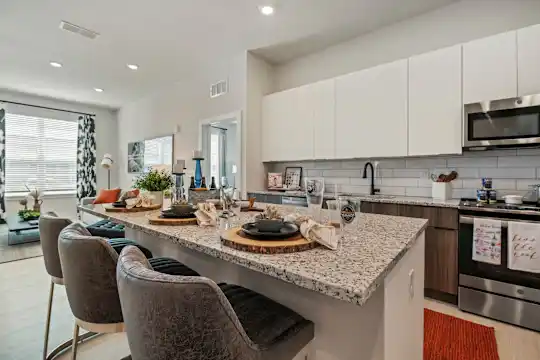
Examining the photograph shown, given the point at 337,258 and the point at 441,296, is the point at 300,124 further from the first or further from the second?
the point at 337,258

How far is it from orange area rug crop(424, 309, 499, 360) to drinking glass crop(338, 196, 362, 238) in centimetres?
130

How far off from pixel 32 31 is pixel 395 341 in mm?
4594

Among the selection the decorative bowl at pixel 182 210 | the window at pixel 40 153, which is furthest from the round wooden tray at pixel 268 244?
the window at pixel 40 153

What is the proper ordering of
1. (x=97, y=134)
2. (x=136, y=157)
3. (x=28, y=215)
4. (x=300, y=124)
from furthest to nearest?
(x=97, y=134), (x=136, y=157), (x=28, y=215), (x=300, y=124)

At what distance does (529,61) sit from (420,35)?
3.62 feet

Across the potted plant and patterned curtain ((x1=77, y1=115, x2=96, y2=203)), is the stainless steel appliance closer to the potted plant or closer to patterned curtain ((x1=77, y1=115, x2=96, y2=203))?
the potted plant

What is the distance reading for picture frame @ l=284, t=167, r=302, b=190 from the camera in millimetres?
3912

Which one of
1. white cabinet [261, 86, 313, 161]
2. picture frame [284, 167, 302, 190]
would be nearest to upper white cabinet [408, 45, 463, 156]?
white cabinet [261, 86, 313, 161]

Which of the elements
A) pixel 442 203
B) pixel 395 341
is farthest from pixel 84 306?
pixel 442 203

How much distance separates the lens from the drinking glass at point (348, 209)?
110cm

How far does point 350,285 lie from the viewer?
0.61 m

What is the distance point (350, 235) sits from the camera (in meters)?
1.10

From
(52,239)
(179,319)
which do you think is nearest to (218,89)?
(52,239)

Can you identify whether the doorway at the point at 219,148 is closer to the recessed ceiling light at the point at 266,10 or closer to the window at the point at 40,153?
the recessed ceiling light at the point at 266,10
